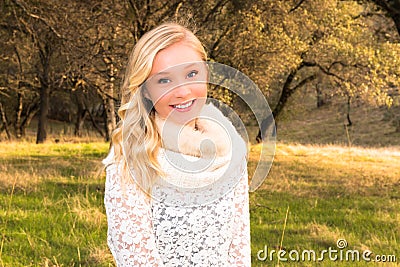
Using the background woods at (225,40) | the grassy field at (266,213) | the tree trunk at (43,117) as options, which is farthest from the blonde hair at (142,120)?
the tree trunk at (43,117)

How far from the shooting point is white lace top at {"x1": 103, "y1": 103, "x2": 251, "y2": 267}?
2.29 metres

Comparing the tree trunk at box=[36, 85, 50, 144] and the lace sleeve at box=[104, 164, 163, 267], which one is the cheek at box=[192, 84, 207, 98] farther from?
the tree trunk at box=[36, 85, 50, 144]

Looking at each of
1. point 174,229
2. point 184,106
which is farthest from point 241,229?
point 184,106

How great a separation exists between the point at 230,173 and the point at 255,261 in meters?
4.28

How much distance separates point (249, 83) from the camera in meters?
2.42

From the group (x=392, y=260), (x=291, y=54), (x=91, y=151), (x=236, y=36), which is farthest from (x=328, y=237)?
(x=91, y=151)

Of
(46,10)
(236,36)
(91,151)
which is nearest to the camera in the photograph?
(46,10)

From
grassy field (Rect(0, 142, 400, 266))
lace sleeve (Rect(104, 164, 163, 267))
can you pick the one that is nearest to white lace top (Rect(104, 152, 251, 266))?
lace sleeve (Rect(104, 164, 163, 267))

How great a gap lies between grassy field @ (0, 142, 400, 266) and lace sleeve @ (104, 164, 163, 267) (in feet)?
11.8

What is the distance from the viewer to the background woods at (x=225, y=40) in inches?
541

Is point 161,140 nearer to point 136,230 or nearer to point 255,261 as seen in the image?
point 136,230

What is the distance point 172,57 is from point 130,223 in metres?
0.70

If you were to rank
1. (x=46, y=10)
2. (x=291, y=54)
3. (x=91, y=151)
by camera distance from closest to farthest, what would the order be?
1. (x=46, y=10)
2. (x=291, y=54)
3. (x=91, y=151)

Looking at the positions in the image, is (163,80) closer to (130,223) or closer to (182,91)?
(182,91)
